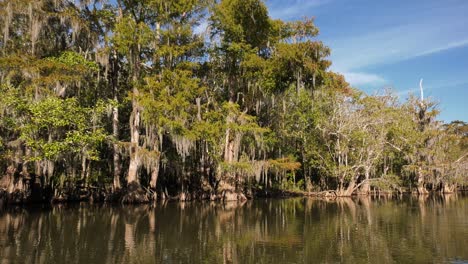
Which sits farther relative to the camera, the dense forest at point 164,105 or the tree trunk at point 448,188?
the tree trunk at point 448,188

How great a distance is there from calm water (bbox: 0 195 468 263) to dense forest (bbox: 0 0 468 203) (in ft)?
13.6

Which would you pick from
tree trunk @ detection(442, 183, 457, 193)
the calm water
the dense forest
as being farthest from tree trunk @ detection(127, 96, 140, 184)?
tree trunk @ detection(442, 183, 457, 193)

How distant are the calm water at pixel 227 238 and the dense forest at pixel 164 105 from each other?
4145mm

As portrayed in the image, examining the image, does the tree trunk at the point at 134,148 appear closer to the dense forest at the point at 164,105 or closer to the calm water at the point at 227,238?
the dense forest at the point at 164,105

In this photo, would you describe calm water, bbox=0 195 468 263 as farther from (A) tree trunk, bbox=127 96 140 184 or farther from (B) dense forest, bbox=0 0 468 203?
(A) tree trunk, bbox=127 96 140 184

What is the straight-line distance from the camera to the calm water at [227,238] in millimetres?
9625

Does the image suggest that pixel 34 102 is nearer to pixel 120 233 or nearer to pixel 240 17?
pixel 120 233

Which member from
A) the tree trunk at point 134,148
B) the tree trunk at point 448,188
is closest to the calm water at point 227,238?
the tree trunk at point 134,148

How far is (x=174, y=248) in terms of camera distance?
35.2 feet

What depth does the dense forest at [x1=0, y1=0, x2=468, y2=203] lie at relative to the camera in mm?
18797

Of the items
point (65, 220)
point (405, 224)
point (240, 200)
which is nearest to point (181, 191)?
point (240, 200)

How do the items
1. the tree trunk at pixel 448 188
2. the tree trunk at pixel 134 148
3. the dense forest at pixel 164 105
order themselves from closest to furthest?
1. the dense forest at pixel 164 105
2. the tree trunk at pixel 134 148
3. the tree trunk at pixel 448 188

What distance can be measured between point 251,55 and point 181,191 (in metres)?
10.7

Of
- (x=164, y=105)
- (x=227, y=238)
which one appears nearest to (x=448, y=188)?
(x=164, y=105)
